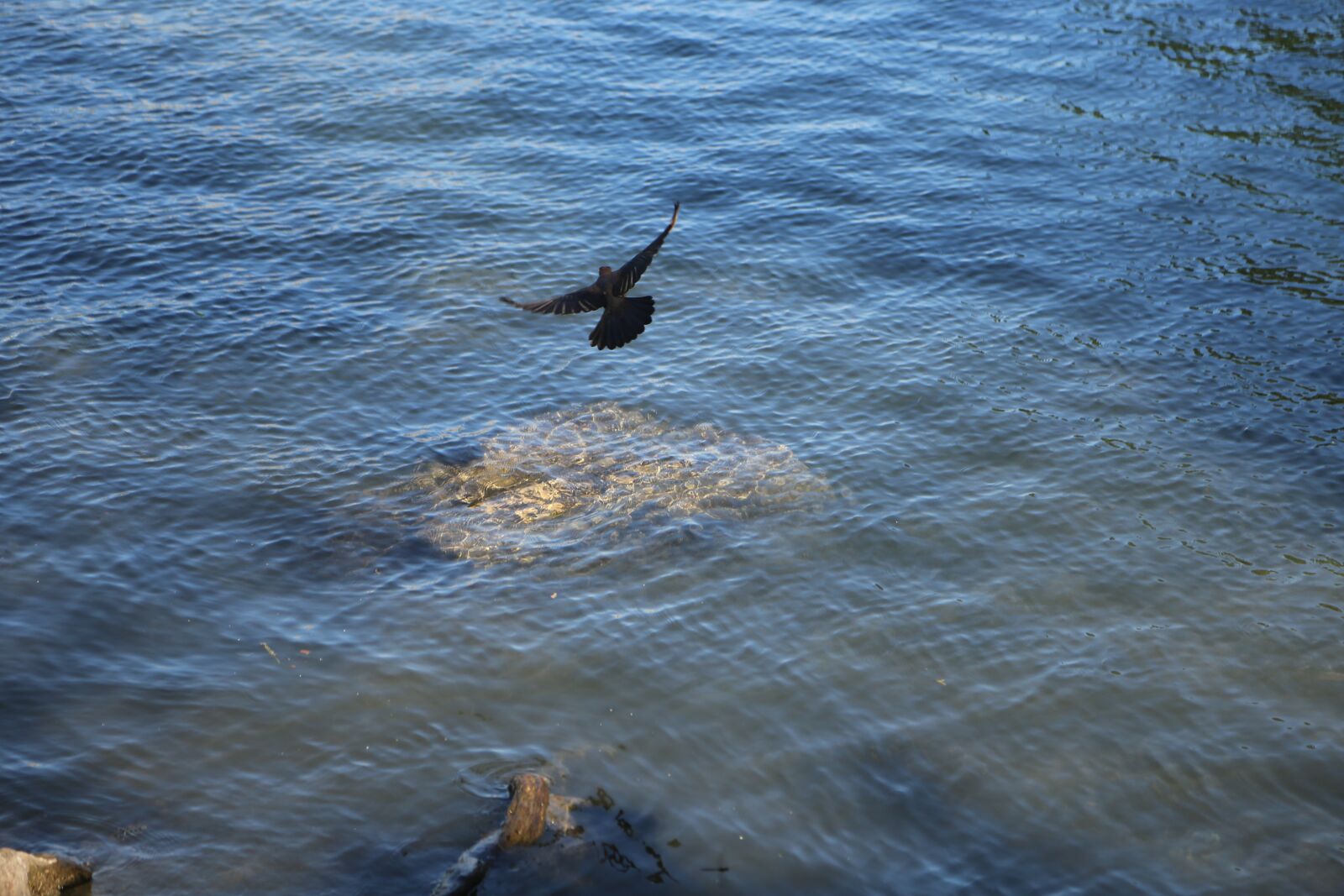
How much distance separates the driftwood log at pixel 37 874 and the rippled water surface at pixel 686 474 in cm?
41

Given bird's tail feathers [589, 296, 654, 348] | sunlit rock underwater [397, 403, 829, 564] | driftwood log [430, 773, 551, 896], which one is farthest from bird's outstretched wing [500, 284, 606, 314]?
driftwood log [430, 773, 551, 896]

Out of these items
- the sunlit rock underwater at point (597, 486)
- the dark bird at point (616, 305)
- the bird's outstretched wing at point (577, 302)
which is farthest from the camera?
the sunlit rock underwater at point (597, 486)

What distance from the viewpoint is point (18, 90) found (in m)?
35.7

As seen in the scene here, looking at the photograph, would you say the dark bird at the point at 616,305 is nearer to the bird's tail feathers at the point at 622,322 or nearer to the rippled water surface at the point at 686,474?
the bird's tail feathers at the point at 622,322

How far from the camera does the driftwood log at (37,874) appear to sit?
1161cm

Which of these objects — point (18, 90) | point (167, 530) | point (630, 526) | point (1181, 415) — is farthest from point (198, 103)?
point (1181, 415)

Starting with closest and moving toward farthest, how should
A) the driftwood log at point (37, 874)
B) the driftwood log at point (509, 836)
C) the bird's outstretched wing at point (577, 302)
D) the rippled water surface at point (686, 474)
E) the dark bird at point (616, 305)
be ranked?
the driftwood log at point (37, 874)
the driftwood log at point (509, 836)
the rippled water surface at point (686, 474)
the bird's outstretched wing at point (577, 302)
the dark bird at point (616, 305)

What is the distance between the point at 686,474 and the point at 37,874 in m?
11.5

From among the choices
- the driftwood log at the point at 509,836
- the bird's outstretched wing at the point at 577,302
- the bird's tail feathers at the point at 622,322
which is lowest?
the driftwood log at the point at 509,836

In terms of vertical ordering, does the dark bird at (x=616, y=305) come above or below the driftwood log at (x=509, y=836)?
above

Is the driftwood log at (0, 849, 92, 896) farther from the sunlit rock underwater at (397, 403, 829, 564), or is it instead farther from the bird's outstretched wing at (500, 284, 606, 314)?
the bird's outstretched wing at (500, 284, 606, 314)

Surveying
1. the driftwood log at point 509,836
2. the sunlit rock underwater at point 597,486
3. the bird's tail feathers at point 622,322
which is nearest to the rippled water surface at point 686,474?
the sunlit rock underwater at point 597,486

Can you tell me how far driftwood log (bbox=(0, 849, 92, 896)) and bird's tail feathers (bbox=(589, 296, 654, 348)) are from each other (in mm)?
8282

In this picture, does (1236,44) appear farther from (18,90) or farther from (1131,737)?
(18,90)
